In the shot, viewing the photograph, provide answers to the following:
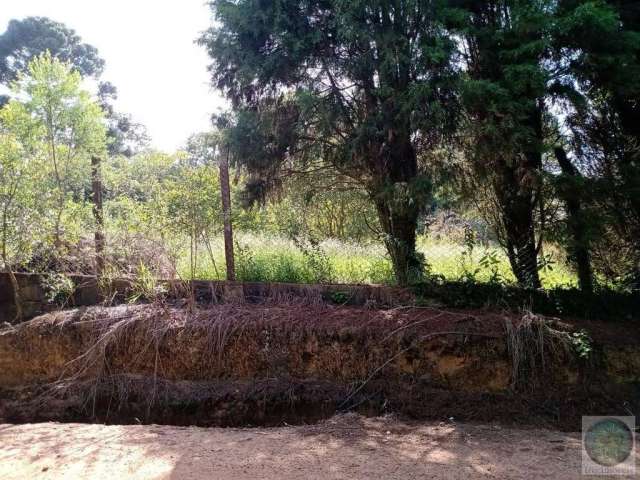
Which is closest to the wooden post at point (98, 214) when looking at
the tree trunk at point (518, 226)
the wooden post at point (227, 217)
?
the wooden post at point (227, 217)

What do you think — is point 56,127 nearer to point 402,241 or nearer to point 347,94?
point 347,94

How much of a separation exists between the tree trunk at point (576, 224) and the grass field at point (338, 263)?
0.21m

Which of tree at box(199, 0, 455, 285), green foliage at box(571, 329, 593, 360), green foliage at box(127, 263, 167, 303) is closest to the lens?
green foliage at box(571, 329, 593, 360)

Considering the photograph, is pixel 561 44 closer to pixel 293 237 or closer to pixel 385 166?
pixel 385 166

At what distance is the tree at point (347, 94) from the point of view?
5352mm

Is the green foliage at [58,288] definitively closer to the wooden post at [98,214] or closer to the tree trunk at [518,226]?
the wooden post at [98,214]

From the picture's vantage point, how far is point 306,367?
507 cm

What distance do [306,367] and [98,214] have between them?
11.9 feet

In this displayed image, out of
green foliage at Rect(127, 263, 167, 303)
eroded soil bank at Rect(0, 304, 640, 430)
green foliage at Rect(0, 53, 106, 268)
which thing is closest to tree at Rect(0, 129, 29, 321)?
green foliage at Rect(0, 53, 106, 268)

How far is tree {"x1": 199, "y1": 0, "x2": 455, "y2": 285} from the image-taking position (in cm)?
535

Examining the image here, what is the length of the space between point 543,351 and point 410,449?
6.11 feet

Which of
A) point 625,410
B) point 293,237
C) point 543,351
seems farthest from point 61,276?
point 625,410

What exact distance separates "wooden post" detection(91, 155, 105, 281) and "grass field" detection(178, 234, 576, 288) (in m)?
1.11
